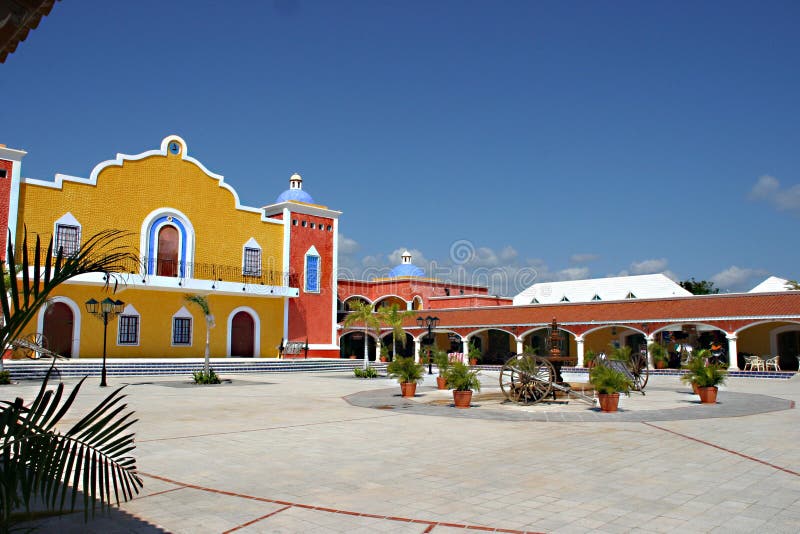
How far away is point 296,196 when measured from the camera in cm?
3566

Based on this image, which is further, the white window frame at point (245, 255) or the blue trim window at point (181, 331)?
the white window frame at point (245, 255)

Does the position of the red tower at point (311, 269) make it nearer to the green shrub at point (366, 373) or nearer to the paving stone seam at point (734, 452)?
the green shrub at point (366, 373)

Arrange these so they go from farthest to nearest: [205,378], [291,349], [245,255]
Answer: [291,349]
[245,255]
[205,378]

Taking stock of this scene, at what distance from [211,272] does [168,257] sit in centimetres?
203

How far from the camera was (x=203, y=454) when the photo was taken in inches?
311

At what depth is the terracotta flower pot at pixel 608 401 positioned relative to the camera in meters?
11.8

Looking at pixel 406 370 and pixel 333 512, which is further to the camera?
pixel 406 370

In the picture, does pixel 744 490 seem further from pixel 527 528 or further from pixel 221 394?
pixel 221 394

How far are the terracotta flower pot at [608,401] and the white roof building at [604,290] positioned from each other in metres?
26.7

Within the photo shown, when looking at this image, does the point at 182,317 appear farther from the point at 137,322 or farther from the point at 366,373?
the point at 366,373

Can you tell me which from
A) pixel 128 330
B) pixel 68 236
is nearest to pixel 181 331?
pixel 128 330

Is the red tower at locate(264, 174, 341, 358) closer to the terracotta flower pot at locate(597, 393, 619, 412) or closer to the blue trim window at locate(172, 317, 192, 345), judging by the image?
the blue trim window at locate(172, 317, 192, 345)

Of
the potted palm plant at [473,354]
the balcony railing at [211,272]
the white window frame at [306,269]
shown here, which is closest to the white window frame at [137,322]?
the balcony railing at [211,272]

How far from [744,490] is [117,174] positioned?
86.2ft
